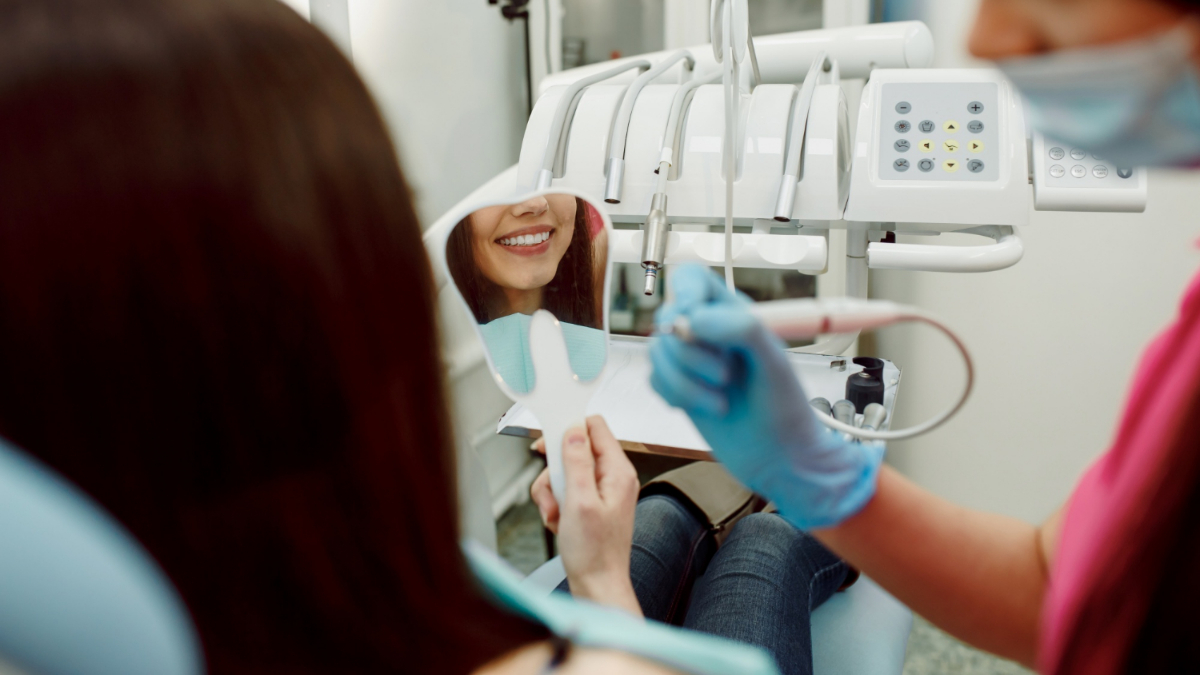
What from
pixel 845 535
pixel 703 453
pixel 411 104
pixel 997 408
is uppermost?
pixel 411 104

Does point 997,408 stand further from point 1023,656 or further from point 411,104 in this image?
point 411,104

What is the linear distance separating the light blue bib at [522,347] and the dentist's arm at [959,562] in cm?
33

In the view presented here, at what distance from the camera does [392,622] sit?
461 millimetres

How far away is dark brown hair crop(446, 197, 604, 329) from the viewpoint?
900 millimetres

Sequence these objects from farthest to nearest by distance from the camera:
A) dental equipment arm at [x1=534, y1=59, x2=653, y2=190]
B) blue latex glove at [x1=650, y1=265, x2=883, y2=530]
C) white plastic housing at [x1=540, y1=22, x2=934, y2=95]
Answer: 1. white plastic housing at [x1=540, y1=22, x2=934, y2=95]
2. dental equipment arm at [x1=534, y1=59, x2=653, y2=190]
3. blue latex glove at [x1=650, y1=265, x2=883, y2=530]

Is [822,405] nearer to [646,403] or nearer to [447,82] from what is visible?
[646,403]

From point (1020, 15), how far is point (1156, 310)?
1.55 meters

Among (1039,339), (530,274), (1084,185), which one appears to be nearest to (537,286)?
(530,274)

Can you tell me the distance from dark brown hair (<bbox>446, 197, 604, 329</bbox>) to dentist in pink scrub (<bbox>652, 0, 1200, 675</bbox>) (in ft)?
0.94

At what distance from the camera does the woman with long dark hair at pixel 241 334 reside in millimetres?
359

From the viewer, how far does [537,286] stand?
93 cm

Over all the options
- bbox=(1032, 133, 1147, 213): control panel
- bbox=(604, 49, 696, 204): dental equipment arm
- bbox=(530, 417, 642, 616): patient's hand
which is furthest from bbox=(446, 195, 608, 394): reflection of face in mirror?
bbox=(1032, 133, 1147, 213): control panel

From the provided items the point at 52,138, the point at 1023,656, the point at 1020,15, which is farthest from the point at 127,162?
the point at 1023,656

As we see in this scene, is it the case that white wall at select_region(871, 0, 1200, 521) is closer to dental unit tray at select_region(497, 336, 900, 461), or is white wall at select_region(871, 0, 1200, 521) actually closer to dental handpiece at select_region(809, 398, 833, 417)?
dental unit tray at select_region(497, 336, 900, 461)
